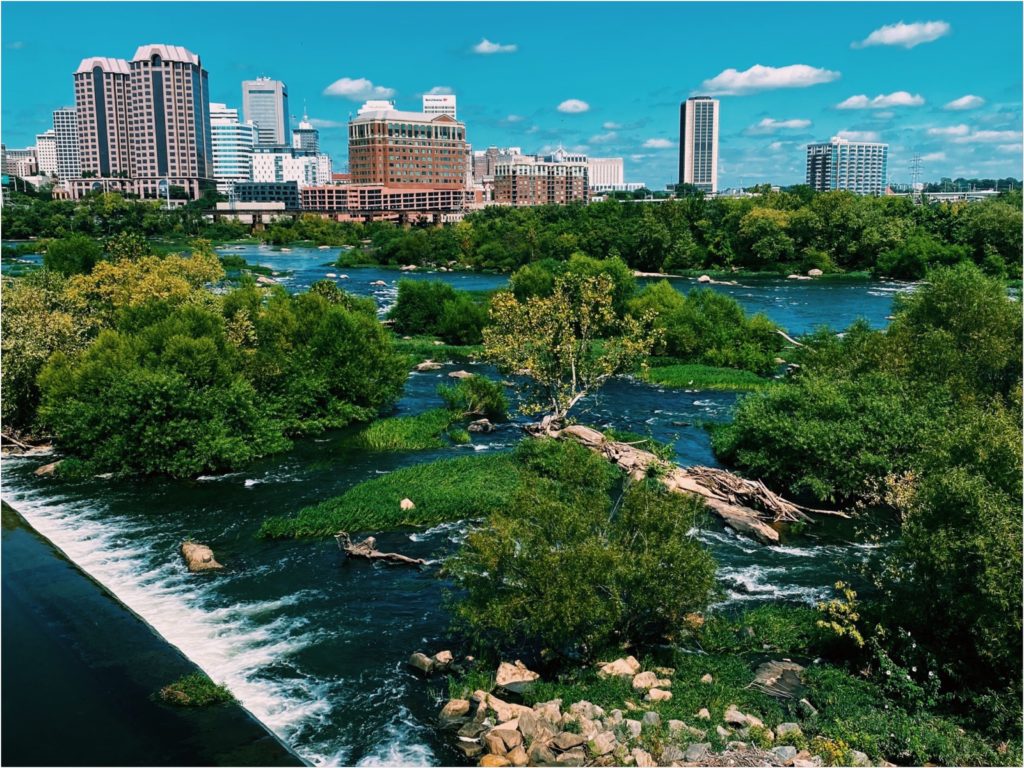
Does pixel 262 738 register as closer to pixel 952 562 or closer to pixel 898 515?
pixel 952 562

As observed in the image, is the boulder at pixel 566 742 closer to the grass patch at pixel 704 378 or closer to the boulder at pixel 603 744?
the boulder at pixel 603 744

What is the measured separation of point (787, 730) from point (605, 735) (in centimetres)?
355

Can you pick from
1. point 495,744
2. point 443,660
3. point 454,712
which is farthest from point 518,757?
point 443,660

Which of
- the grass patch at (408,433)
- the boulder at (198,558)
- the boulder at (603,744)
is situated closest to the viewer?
the boulder at (603,744)

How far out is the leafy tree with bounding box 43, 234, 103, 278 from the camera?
67312mm

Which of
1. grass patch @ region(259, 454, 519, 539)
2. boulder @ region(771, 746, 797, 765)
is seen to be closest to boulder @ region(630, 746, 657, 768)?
boulder @ region(771, 746, 797, 765)

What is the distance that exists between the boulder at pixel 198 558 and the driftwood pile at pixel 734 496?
14532 mm

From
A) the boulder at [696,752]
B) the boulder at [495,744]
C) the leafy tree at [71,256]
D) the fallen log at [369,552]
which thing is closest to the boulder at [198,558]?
the fallen log at [369,552]

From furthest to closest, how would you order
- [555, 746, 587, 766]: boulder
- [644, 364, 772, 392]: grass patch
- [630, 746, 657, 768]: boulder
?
[644, 364, 772, 392]: grass patch → [555, 746, 587, 766]: boulder → [630, 746, 657, 768]: boulder

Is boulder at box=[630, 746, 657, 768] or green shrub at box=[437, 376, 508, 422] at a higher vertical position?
green shrub at box=[437, 376, 508, 422]

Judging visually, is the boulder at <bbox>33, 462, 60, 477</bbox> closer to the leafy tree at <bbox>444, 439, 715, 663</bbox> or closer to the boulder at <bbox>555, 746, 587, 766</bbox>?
the leafy tree at <bbox>444, 439, 715, 663</bbox>

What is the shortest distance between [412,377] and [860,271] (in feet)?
239

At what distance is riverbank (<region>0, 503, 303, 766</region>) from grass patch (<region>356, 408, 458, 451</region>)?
14952 mm

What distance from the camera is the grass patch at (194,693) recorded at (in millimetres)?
19984
